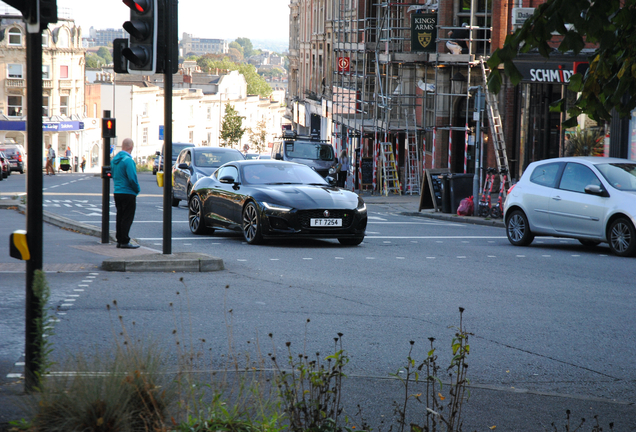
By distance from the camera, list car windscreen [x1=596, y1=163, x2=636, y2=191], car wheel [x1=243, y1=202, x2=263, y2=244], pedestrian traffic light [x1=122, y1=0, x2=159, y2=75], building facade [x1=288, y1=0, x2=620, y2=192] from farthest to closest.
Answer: building facade [x1=288, y1=0, x2=620, y2=192], car wheel [x1=243, y1=202, x2=263, y2=244], car windscreen [x1=596, y1=163, x2=636, y2=191], pedestrian traffic light [x1=122, y1=0, x2=159, y2=75]

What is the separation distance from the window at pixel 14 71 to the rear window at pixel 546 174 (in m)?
74.8

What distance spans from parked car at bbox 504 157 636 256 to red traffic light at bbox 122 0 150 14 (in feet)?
26.2

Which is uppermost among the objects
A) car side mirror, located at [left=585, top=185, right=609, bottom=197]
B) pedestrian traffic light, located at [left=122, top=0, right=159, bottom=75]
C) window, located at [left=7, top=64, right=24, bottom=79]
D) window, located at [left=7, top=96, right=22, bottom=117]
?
window, located at [left=7, top=64, right=24, bottom=79]

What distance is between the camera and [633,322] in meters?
8.21

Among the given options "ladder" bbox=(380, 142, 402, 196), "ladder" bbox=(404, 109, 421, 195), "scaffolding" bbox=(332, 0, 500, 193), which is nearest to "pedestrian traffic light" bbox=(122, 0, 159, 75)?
"scaffolding" bbox=(332, 0, 500, 193)

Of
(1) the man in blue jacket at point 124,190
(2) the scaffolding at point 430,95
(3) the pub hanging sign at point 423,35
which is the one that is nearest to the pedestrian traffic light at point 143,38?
(1) the man in blue jacket at point 124,190

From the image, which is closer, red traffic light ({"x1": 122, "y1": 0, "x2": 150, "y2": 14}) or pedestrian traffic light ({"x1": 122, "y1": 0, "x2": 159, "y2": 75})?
red traffic light ({"x1": 122, "y1": 0, "x2": 150, "y2": 14})

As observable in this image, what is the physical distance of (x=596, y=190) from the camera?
13.9m

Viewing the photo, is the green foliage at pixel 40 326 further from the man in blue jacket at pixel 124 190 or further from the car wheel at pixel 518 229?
the car wheel at pixel 518 229

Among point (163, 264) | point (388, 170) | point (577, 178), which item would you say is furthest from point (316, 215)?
point (388, 170)

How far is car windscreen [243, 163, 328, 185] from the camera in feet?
49.8

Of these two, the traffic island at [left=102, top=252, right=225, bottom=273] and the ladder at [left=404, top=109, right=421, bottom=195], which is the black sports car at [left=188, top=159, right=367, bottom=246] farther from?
the ladder at [left=404, top=109, right=421, bottom=195]

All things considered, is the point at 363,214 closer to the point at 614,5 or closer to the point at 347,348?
the point at 347,348

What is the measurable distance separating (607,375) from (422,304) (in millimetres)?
2818
